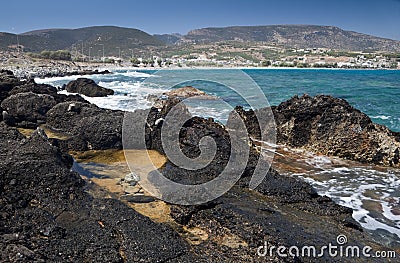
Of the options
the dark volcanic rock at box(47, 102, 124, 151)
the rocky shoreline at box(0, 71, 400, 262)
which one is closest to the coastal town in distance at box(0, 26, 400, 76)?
the dark volcanic rock at box(47, 102, 124, 151)

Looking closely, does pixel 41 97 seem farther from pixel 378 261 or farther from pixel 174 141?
pixel 378 261

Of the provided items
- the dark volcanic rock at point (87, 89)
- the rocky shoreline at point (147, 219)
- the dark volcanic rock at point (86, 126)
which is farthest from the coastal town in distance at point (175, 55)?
the rocky shoreline at point (147, 219)

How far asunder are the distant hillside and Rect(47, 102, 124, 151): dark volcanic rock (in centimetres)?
13352

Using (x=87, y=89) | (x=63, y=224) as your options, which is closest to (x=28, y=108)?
(x=63, y=224)

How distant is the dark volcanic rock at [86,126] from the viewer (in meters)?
8.66

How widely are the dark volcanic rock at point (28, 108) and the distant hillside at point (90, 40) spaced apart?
432ft

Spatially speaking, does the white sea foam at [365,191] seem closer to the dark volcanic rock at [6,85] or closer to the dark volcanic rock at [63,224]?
the dark volcanic rock at [63,224]

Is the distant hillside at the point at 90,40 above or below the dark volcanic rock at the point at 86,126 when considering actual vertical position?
above

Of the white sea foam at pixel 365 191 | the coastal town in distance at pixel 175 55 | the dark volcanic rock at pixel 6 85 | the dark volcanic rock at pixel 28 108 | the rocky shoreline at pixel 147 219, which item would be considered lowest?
the white sea foam at pixel 365 191

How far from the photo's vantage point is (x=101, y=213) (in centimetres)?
473

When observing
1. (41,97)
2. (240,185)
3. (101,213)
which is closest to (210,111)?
(41,97)

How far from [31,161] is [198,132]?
12.8 feet

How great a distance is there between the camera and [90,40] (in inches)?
7003

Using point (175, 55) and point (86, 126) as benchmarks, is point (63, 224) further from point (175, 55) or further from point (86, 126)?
point (175, 55)
